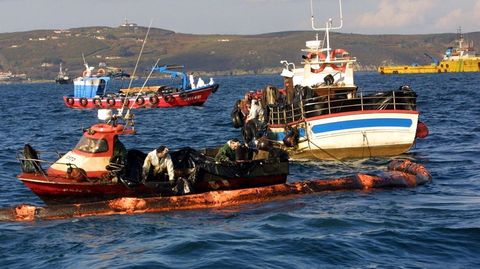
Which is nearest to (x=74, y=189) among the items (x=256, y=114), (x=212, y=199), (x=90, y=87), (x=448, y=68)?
(x=212, y=199)

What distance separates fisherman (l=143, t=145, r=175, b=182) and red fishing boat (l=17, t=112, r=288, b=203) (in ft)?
0.79

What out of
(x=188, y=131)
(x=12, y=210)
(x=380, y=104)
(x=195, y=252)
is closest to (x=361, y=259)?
(x=195, y=252)

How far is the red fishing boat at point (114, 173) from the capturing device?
57.7 feet

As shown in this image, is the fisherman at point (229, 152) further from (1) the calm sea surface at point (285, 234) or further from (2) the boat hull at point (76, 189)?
(1) the calm sea surface at point (285, 234)

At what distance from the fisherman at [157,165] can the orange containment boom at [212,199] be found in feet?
2.97

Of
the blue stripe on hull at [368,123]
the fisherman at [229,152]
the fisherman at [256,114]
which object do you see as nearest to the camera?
the fisherman at [229,152]

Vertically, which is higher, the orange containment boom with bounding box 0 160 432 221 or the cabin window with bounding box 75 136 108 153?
the cabin window with bounding box 75 136 108 153

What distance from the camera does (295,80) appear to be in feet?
110

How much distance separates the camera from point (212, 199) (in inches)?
698

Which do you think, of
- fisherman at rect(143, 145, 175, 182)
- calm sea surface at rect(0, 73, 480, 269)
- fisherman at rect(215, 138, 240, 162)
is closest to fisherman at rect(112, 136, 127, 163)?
fisherman at rect(143, 145, 175, 182)

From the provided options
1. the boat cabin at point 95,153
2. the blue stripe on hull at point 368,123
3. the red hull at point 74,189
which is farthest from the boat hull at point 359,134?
the boat cabin at point 95,153

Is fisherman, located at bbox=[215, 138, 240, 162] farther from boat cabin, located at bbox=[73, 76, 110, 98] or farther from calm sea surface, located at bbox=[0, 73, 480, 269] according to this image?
boat cabin, located at bbox=[73, 76, 110, 98]

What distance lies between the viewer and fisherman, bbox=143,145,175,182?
1798 centimetres

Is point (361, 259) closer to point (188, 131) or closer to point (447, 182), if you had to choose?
point (447, 182)
